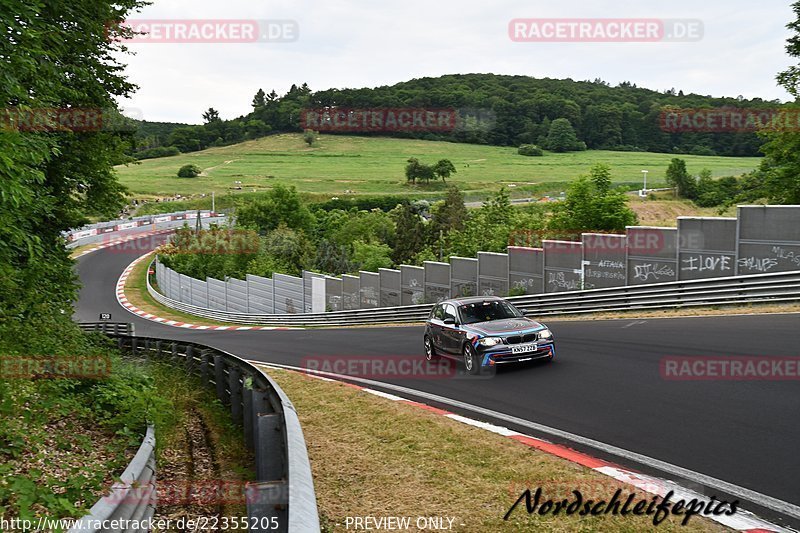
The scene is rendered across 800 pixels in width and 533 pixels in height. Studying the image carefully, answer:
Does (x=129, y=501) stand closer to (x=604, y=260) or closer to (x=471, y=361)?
(x=471, y=361)

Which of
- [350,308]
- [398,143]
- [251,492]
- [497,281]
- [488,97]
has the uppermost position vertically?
[488,97]

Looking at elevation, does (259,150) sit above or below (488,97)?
below

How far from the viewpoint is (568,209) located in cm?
4041

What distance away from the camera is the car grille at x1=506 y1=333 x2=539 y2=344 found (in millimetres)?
13531

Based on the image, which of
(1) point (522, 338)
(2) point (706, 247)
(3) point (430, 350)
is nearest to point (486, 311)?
(1) point (522, 338)

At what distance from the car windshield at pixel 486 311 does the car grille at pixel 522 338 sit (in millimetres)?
1130

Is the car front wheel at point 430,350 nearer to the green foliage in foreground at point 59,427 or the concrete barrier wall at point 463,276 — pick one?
the green foliage in foreground at point 59,427

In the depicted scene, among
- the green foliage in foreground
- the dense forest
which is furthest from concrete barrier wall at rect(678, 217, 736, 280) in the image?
the dense forest

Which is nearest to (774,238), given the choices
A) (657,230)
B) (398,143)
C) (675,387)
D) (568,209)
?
(657,230)

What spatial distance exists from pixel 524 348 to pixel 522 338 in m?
0.20

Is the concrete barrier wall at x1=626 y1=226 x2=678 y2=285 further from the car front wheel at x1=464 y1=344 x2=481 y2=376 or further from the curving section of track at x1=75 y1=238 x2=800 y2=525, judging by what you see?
the car front wheel at x1=464 y1=344 x2=481 y2=376

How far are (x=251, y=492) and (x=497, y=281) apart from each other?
22506 millimetres

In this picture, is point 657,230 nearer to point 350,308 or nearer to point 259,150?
point 350,308

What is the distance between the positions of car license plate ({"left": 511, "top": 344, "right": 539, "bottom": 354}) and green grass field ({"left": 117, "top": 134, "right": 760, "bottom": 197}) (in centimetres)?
9515
